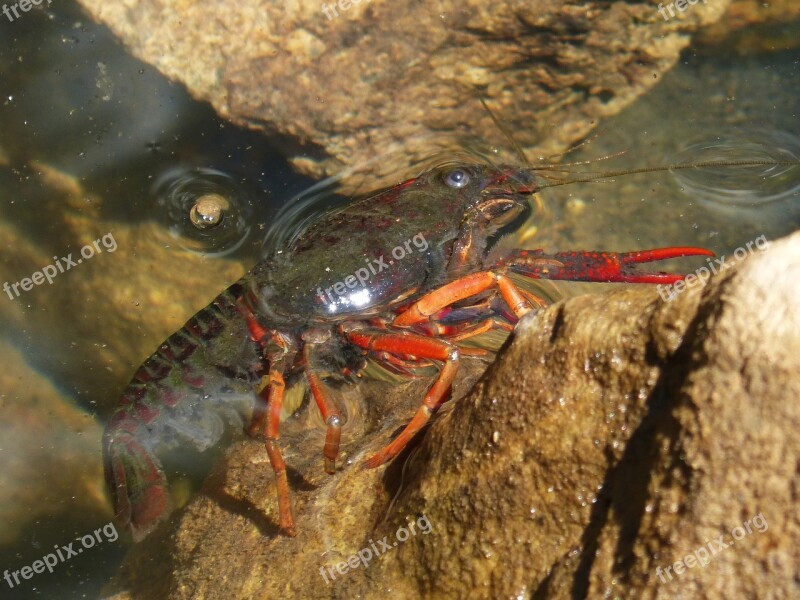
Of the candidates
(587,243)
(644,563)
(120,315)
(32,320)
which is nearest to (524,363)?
(644,563)

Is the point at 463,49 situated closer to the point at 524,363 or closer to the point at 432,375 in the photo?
the point at 432,375

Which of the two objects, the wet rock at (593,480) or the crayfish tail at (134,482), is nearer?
the wet rock at (593,480)

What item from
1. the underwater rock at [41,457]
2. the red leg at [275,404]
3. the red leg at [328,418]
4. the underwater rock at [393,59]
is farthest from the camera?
the underwater rock at [41,457]

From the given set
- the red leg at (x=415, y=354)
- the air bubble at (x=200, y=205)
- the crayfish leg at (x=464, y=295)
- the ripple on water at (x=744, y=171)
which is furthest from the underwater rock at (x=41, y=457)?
the ripple on water at (x=744, y=171)

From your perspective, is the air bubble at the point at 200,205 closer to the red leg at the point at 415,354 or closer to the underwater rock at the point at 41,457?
the red leg at the point at 415,354

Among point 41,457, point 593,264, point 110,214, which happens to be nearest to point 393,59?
point 593,264

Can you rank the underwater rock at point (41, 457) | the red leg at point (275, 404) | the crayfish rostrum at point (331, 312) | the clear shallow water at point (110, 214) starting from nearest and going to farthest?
the red leg at point (275, 404), the crayfish rostrum at point (331, 312), the clear shallow water at point (110, 214), the underwater rock at point (41, 457)
